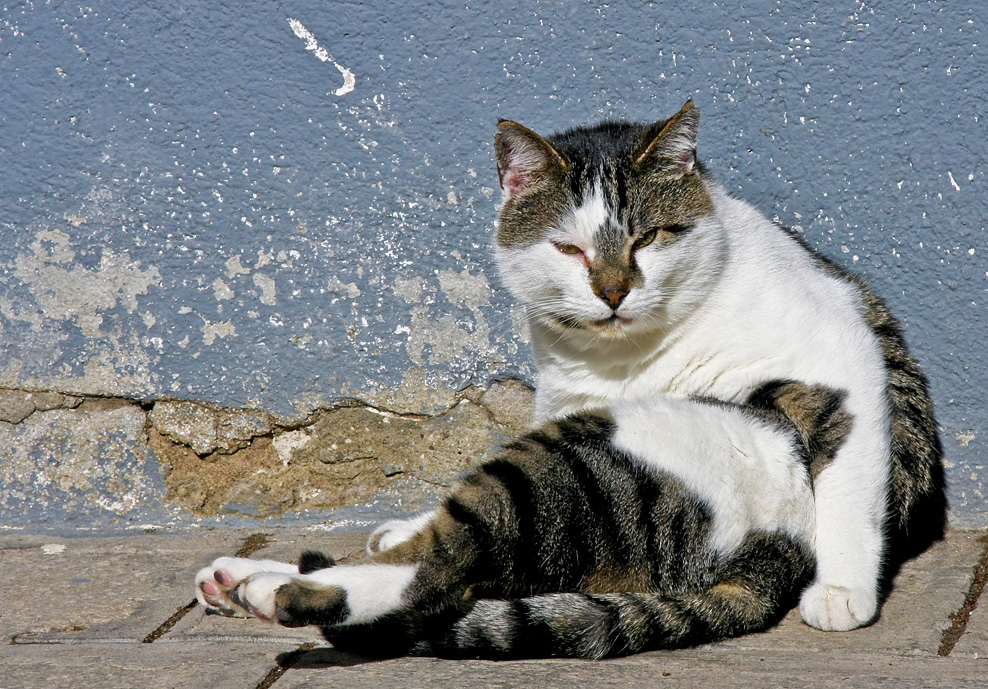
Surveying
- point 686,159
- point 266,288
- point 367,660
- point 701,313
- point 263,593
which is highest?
point 686,159

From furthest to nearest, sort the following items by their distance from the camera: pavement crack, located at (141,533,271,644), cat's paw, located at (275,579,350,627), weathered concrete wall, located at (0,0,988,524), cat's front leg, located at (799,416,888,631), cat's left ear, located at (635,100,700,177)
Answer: weathered concrete wall, located at (0,0,988,524) < cat's left ear, located at (635,100,700,177) < pavement crack, located at (141,533,271,644) < cat's front leg, located at (799,416,888,631) < cat's paw, located at (275,579,350,627)

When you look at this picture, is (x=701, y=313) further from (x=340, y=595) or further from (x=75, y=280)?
(x=75, y=280)

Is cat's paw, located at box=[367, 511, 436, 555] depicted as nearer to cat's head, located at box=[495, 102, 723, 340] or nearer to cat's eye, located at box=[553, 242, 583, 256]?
cat's head, located at box=[495, 102, 723, 340]

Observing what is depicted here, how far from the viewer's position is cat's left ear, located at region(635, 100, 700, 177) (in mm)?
2484

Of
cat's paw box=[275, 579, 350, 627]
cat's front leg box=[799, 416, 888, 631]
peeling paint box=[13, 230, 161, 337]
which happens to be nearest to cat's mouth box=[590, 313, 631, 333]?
cat's front leg box=[799, 416, 888, 631]

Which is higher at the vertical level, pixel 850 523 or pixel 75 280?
pixel 75 280

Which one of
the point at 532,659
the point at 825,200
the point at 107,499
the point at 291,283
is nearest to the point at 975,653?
the point at 532,659

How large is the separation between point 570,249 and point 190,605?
4.76 ft

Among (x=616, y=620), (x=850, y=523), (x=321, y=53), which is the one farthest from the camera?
(x=321, y=53)

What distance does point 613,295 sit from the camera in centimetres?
238

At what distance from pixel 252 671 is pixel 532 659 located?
643 mm

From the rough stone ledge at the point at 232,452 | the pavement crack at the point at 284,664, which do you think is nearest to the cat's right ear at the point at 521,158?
the rough stone ledge at the point at 232,452

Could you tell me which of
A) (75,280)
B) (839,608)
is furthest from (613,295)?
(75,280)

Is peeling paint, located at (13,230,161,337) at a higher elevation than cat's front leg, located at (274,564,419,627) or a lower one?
higher
